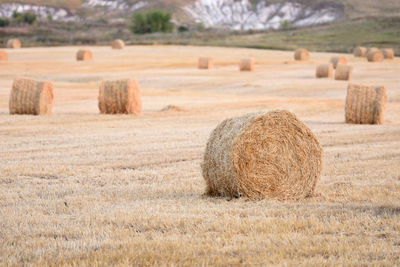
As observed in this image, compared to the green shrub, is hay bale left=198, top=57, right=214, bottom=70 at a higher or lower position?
lower

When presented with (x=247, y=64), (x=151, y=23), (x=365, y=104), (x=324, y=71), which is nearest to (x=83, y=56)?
(x=247, y=64)

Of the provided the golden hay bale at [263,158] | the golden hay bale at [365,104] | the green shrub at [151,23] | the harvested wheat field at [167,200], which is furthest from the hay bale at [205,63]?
the green shrub at [151,23]

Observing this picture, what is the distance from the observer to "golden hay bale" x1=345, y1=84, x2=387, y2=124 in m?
18.6

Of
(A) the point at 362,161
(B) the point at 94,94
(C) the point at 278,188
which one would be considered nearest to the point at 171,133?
(A) the point at 362,161

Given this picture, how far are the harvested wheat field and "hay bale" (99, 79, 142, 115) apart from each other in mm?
530

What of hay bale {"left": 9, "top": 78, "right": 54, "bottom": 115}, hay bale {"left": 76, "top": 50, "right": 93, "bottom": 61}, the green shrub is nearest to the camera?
hay bale {"left": 9, "top": 78, "right": 54, "bottom": 115}

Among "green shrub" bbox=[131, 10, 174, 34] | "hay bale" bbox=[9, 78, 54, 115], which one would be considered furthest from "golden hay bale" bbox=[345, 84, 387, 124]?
"green shrub" bbox=[131, 10, 174, 34]

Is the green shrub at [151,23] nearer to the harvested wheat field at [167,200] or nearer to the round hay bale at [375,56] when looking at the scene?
the round hay bale at [375,56]

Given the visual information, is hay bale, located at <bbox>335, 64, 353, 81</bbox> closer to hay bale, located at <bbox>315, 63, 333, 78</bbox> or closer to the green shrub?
hay bale, located at <bbox>315, 63, 333, 78</bbox>

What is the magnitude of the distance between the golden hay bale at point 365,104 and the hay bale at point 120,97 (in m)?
6.54

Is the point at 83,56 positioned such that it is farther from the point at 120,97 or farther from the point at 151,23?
the point at 151,23

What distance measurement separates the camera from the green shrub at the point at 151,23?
11621cm

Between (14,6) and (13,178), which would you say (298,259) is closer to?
(13,178)

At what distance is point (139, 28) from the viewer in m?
116
